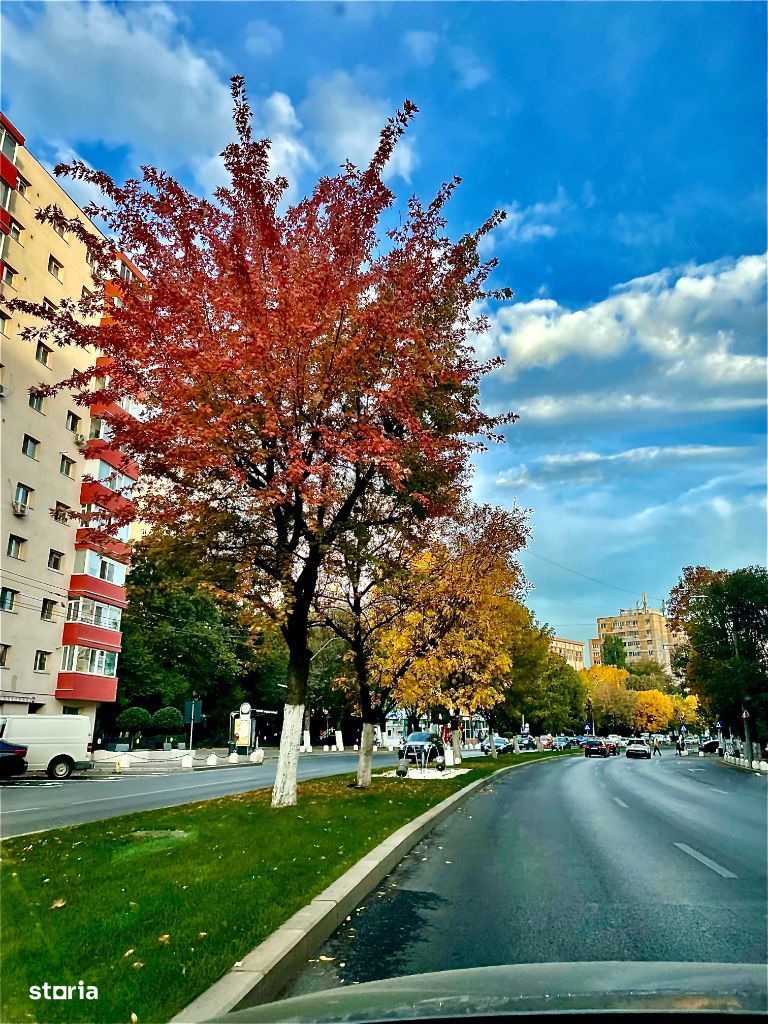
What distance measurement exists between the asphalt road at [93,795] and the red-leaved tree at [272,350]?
14.9 feet

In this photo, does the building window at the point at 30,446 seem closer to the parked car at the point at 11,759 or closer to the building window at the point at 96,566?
the building window at the point at 96,566

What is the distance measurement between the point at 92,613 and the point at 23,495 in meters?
7.94

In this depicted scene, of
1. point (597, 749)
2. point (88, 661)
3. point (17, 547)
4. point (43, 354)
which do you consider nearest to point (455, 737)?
point (88, 661)

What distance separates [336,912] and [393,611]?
1288 cm

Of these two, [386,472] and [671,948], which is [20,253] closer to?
[386,472]

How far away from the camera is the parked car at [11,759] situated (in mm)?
23953

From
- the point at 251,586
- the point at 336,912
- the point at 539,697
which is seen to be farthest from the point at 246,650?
the point at 336,912

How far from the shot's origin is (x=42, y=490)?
1422 inches

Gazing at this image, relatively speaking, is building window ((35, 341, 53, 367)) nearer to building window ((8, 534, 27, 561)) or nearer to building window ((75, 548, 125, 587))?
building window ((8, 534, 27, 561))

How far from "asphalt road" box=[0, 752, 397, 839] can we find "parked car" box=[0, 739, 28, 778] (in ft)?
1.33

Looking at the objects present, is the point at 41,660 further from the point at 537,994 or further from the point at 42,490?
the point at 537,994

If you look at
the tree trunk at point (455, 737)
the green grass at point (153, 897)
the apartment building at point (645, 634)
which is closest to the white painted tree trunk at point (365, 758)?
the green grass at point (153, 897)

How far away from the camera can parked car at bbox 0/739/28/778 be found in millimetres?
23953

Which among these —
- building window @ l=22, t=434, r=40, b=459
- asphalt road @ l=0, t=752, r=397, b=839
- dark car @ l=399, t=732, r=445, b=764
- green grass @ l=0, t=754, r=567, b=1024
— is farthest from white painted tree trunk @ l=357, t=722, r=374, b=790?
building window @ l=22, t=434, r=40, b=459
